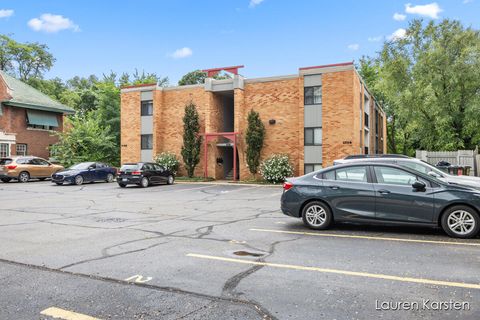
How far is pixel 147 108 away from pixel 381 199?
81.6 feet

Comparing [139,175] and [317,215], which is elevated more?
[139,175]

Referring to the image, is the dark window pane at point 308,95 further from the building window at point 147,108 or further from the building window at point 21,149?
the building window at point 21,149

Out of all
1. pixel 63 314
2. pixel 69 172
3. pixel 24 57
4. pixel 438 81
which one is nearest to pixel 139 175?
pixel 69 172

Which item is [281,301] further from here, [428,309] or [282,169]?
[282,169]

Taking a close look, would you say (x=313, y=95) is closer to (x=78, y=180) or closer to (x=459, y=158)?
(x=459, y=158)

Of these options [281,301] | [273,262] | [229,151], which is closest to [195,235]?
[273,262]

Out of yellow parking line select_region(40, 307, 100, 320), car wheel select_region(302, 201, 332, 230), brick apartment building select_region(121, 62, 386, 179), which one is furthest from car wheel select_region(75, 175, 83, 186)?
yellow parking line select_region(40, 307, 100, 320)

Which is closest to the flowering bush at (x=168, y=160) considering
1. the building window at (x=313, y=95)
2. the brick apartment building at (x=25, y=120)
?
the building window at (x=313, y=95)

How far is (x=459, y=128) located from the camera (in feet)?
93.5

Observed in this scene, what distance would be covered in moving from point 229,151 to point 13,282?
80.9 ft

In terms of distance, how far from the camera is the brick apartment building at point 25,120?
32.2 metres

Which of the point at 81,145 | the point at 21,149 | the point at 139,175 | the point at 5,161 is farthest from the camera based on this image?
the point at 21,149

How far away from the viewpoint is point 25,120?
33969 millimetres

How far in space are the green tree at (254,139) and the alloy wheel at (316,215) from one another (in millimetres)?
17038
